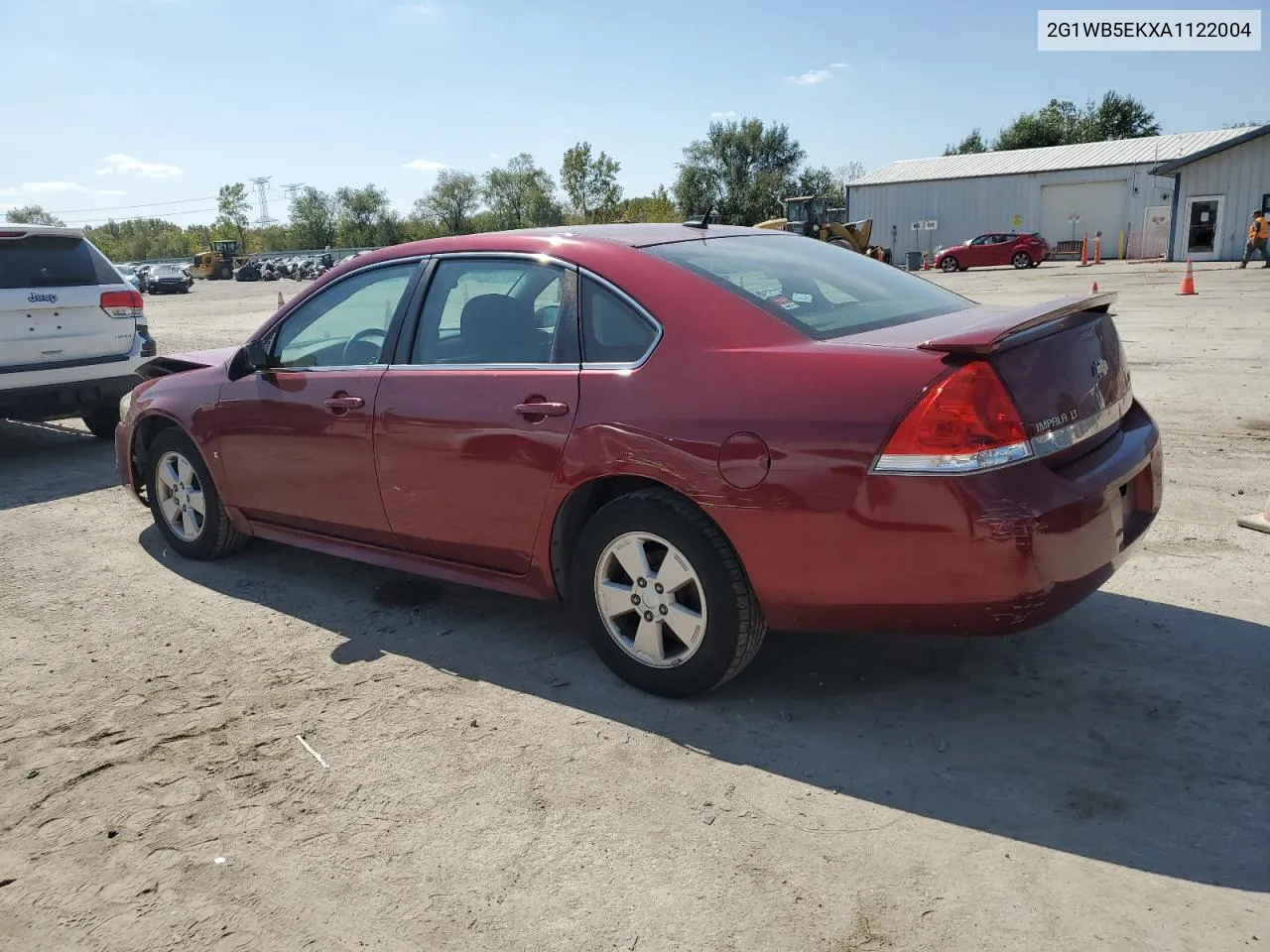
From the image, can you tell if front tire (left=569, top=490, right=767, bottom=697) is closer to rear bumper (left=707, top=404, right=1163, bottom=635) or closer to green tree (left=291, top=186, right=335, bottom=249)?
rear bumper (left=707, top=404, right=1163, bottom=635)

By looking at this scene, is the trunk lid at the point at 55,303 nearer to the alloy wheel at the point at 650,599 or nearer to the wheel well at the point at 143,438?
the wheel well at the point at 143,438

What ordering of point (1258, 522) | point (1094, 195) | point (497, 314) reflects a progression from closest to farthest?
point (497, 314) < point (1258, 522) < point (1094, 195)

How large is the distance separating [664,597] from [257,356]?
2411mm

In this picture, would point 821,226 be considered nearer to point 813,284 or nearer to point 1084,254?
point 1084,254

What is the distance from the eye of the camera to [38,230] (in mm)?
7680

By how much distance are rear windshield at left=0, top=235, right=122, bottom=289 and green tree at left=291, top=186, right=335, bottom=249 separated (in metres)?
99.1

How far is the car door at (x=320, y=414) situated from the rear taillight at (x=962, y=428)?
2.25 m

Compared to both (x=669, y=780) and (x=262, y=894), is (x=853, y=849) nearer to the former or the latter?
(x=669, y=780)

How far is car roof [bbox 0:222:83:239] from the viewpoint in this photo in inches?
295

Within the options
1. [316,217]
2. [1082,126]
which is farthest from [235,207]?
[1082,126]

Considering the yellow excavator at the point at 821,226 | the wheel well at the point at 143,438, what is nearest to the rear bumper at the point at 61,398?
the wheel well at the point at 143,438

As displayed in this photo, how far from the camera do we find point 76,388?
777cm

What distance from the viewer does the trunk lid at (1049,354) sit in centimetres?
279

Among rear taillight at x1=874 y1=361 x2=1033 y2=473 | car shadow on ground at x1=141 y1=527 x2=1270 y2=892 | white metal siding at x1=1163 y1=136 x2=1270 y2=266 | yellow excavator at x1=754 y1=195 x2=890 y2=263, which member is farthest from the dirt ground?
white metal siding at x1=1163 y1=136 x2=1270 y2=266
